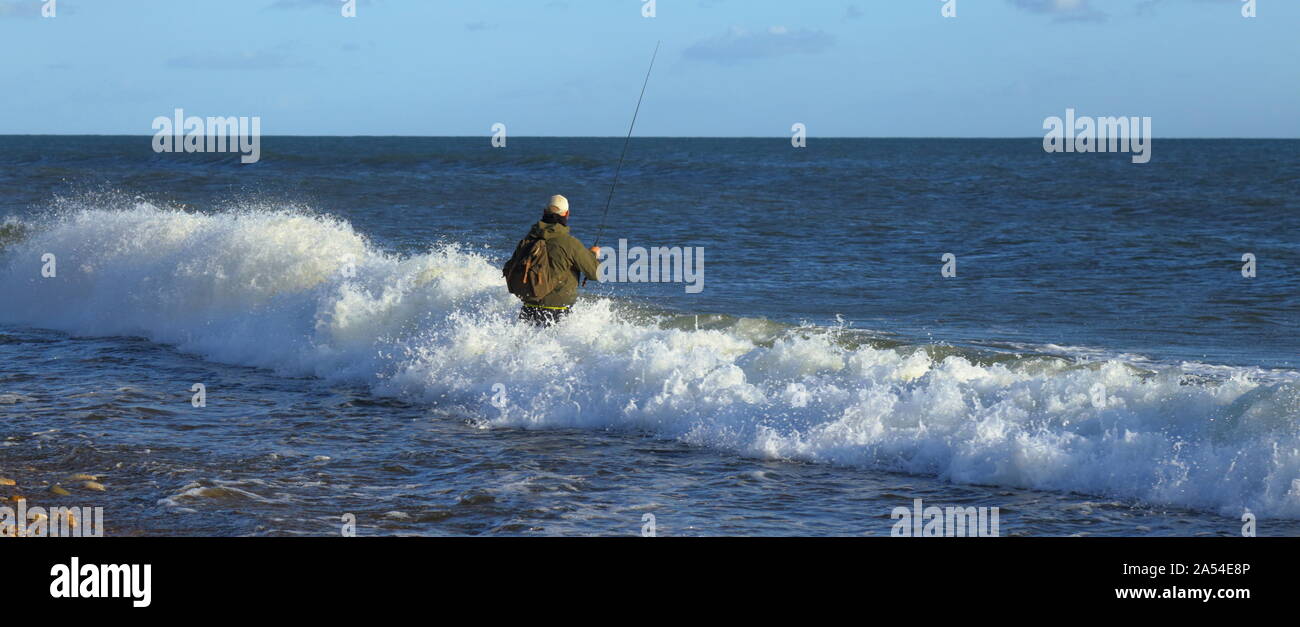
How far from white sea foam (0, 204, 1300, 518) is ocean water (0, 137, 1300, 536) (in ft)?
0.09

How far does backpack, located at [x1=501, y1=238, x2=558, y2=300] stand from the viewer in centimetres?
916

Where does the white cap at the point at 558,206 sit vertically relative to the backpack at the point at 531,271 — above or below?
above

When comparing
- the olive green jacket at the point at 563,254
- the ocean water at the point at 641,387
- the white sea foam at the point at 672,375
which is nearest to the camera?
the ocean water at the point at 641,387

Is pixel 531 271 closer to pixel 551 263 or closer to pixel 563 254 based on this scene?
pixel 551 263

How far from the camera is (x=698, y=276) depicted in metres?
18.0

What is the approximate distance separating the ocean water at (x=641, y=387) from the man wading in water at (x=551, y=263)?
0.70m

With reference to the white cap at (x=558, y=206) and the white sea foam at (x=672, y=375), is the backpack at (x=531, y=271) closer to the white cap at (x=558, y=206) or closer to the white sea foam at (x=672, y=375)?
the white cap at (x=558, y=206)

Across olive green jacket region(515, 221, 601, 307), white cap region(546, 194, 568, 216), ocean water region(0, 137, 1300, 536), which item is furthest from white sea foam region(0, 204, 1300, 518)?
white cap region(546, 194, 568, 216)

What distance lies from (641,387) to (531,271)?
1.23 meters

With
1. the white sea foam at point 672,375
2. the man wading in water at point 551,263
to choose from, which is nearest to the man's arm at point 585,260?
the man wading in water at point 551,263

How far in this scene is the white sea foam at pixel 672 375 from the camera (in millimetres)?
7250

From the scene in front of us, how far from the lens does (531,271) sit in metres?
9.23

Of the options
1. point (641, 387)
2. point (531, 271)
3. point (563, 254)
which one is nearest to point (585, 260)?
point (563, 254)

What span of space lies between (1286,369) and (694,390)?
536 cm
